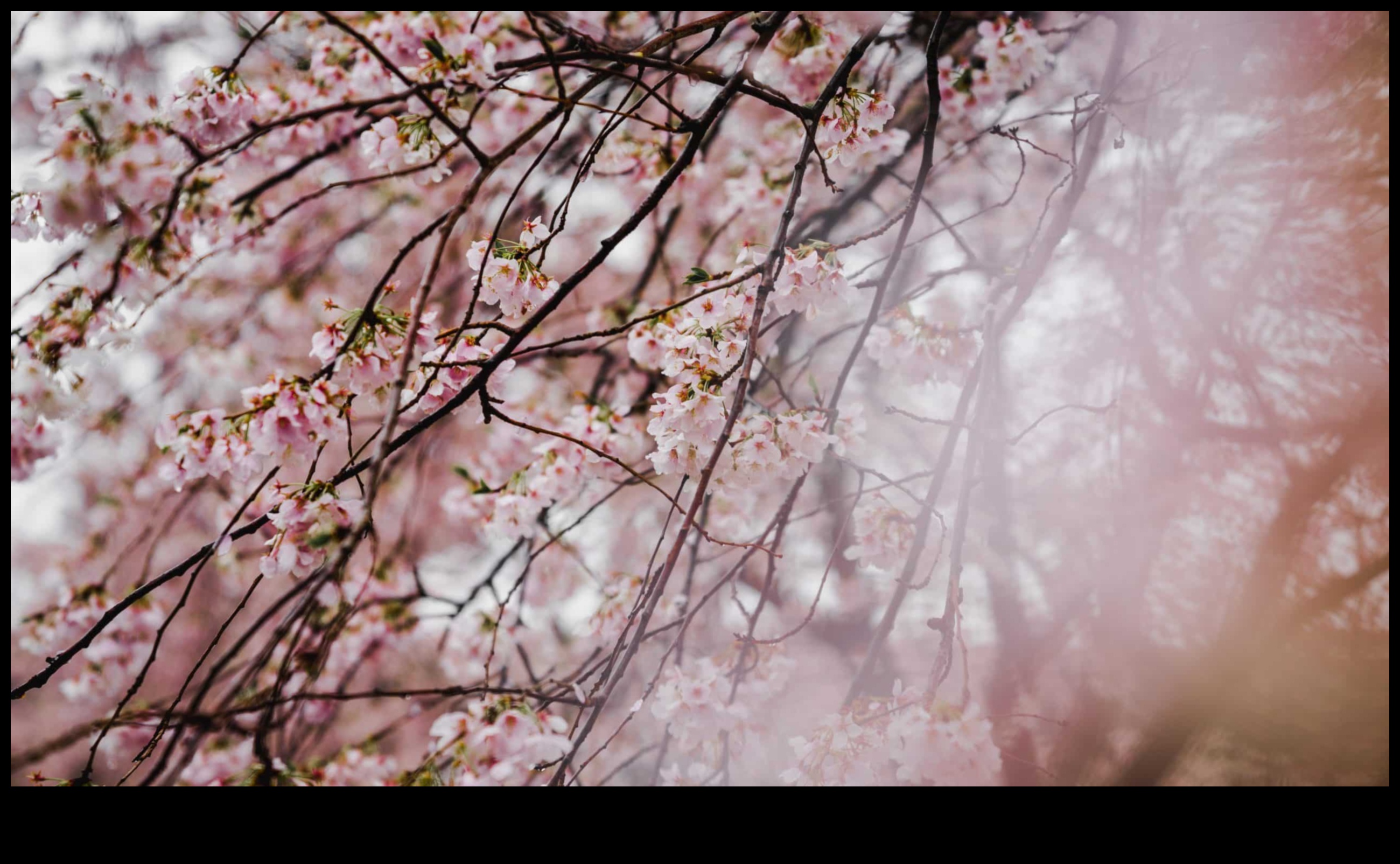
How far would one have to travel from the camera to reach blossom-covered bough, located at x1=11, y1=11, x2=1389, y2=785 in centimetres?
74

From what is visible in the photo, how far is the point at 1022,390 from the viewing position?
1630mm

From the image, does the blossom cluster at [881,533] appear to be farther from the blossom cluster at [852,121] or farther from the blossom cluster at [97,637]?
the blossom cluster at [97,637]

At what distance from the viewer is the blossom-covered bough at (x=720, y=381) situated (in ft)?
2.44

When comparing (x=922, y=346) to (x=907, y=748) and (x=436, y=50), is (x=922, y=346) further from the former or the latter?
(x=436, y=50)

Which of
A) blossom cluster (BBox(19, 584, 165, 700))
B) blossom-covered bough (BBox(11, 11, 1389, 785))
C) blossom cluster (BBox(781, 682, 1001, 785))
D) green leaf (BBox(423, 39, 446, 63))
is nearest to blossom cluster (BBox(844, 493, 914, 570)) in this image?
blossom-covered bough (BBox(11, 11, 1389, 785))

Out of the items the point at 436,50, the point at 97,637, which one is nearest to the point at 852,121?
the point at 436,50

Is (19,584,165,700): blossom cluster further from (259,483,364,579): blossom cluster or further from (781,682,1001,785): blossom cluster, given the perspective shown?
(781,682,1001,785): blossom cluster

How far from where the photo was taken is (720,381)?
2.29 ft

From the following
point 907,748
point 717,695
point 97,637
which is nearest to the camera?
point 907,748
